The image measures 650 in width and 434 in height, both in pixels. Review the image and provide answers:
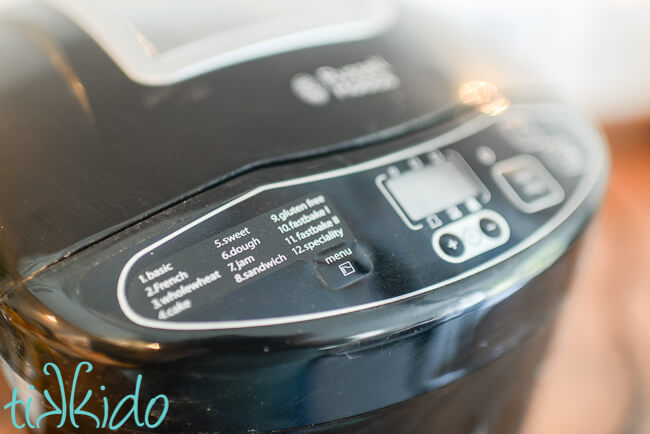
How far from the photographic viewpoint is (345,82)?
427 millimetres

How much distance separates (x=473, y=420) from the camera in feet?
1.36

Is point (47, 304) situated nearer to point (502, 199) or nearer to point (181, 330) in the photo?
point (181, 330)

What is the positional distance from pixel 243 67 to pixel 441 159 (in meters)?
0.13

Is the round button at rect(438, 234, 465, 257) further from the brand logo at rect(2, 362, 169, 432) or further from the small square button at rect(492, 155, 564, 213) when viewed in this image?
the brand logo at rect(2, 362, 169, 432)

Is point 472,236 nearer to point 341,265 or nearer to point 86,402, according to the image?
point 341,265

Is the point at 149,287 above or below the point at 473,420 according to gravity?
above

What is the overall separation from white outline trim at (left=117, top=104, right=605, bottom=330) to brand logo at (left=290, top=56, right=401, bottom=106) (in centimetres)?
5

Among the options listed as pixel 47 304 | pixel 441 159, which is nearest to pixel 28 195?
pixel 47 304

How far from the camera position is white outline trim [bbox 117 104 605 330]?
0.98 feet

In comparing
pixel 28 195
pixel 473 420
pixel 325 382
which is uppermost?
pixel 28 195

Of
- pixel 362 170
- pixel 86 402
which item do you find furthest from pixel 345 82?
pixel 86 402

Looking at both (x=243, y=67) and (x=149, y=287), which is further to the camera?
(x=243, y=67)

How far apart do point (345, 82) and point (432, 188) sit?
0.32 feet

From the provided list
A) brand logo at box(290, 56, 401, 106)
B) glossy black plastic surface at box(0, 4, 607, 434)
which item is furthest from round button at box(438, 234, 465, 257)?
brand logo at box(290, 56, 401, 106)
